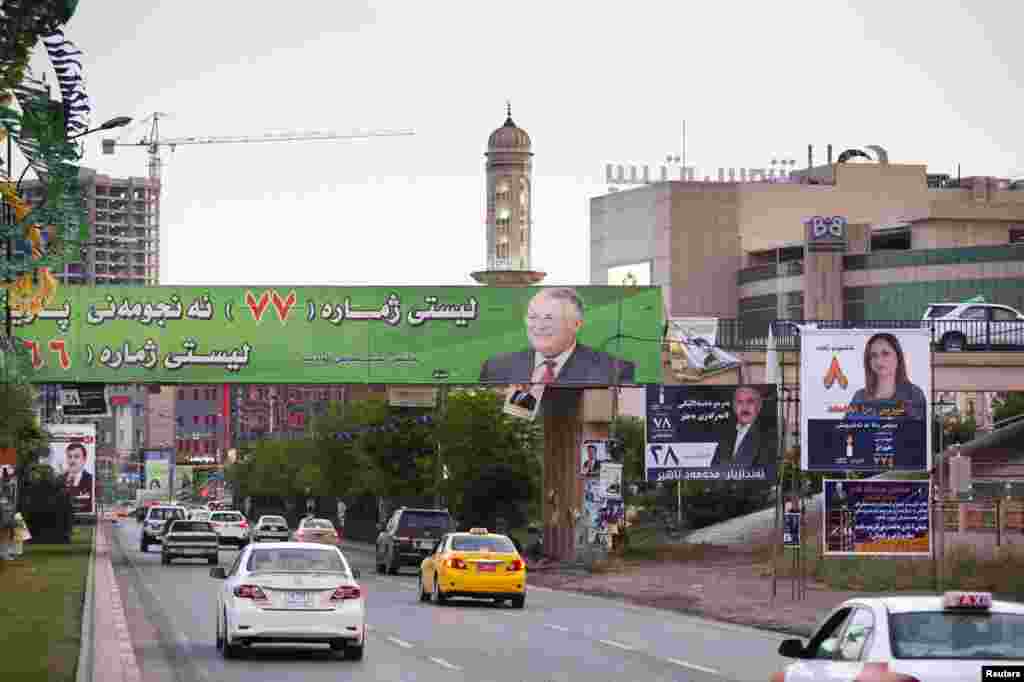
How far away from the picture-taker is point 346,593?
82.2 feet

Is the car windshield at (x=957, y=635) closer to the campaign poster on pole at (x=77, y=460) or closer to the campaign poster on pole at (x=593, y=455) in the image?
the campaign poster on pole at (x=593, y=455)

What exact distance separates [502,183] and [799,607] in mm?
132724

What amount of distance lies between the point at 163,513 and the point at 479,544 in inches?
1765

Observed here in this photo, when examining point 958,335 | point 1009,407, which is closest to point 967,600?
point 958,335

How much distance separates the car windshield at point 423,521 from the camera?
182 ft

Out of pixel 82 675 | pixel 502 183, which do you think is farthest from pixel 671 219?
pixel 82 675

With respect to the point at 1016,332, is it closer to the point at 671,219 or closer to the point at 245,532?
the point at 245,532

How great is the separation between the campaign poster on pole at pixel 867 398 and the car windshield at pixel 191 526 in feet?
73.8

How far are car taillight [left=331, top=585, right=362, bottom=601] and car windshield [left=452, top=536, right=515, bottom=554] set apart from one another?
13.4 metres

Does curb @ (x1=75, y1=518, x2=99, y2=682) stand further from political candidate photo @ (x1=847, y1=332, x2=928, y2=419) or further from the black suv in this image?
political candidate photo @ (x1=847, y1=332, x2=928, y2=419)

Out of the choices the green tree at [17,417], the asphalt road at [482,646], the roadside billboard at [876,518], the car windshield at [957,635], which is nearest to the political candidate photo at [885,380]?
the roadside billboard at [876,518]

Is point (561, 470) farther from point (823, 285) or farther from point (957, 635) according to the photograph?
point (823, 285)

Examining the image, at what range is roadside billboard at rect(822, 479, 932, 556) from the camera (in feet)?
135

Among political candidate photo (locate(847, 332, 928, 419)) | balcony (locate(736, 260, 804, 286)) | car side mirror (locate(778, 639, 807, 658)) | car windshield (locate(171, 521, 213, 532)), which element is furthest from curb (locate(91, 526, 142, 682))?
balcony (locate(736, 260, 804, 286))
